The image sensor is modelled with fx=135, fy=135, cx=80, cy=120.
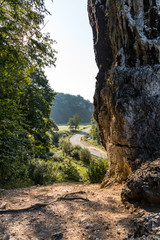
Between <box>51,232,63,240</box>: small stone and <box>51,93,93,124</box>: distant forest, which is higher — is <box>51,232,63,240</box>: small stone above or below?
below

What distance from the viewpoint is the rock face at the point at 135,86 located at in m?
5.00

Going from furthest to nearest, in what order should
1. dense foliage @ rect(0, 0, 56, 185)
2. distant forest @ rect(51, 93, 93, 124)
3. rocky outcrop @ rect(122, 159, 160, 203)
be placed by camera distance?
distant forest @ rect(51, 93, 93, 124)
dense foliage @ rect(0, 0, 56, 185)
rocky outcrop @ rect(122, 159, 160, 203)

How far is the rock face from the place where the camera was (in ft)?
16.4

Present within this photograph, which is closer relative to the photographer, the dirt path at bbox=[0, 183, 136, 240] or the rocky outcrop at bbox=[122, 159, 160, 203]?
the dirt path at bbox=[0, 183, 136, 240]

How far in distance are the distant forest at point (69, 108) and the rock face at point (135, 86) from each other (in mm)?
129066

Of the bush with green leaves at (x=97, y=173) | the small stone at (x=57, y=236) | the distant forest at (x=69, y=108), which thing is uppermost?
the distant forest at (x=69, y=108)

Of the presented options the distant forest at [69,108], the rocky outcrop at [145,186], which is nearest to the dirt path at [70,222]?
the rocky outcrop at [145,186]

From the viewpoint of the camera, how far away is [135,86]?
5535 mm

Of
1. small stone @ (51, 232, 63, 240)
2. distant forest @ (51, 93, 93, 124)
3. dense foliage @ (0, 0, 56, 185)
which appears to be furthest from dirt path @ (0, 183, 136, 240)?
distant forest @ (51, 93, 93, 124)

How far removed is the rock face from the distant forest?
12907 centimetres

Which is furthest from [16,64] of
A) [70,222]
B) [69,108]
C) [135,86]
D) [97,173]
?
[69,108]

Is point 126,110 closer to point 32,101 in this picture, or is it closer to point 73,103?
point 32,101

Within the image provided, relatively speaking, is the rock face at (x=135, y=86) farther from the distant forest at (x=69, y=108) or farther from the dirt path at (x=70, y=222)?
the distant forest at (x=69, y=108)

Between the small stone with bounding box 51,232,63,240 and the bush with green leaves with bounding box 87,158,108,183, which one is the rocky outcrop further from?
the bush with green leaves with bounding box 87,158,108,183
